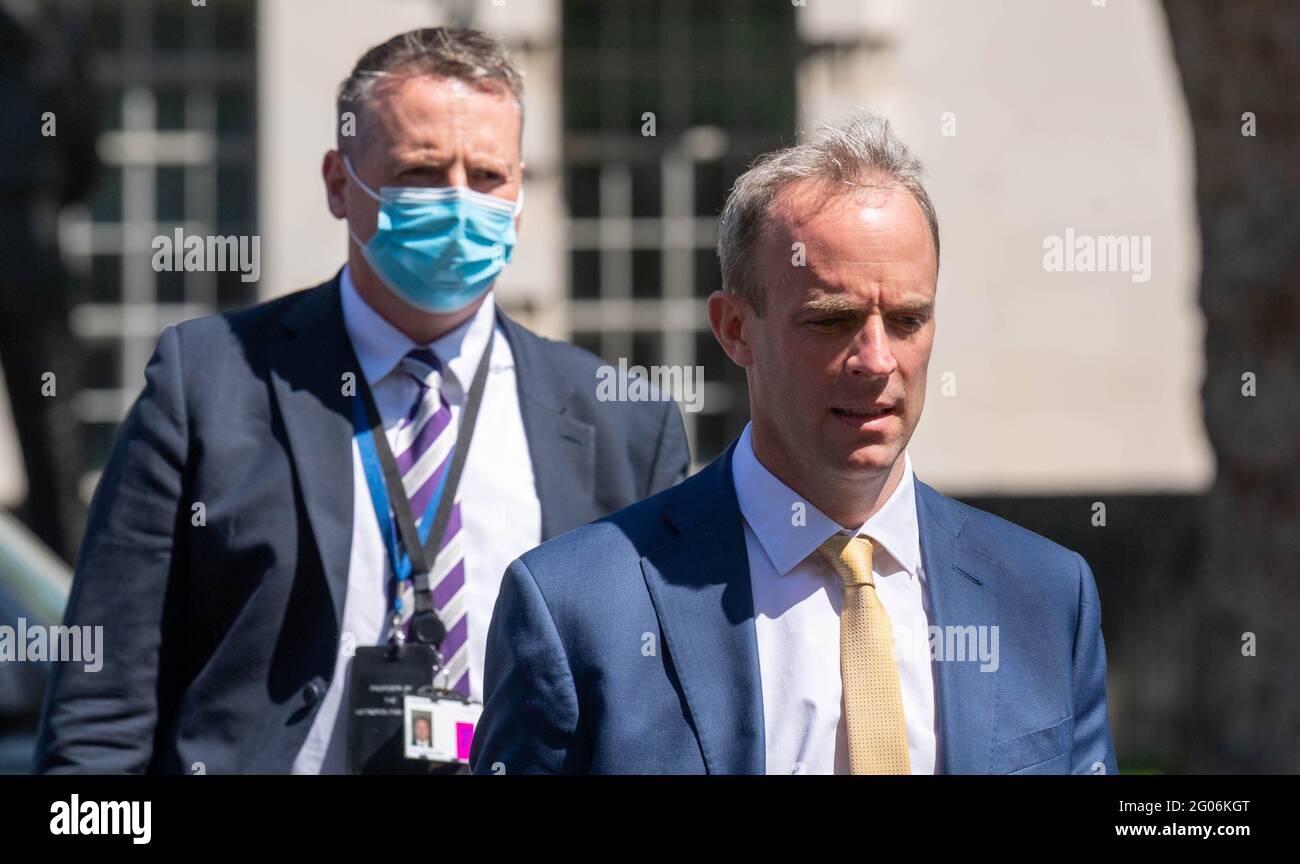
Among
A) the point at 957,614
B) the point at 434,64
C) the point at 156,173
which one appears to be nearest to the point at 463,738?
the point at 957,614

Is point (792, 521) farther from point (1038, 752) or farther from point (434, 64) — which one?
point (434, 64)

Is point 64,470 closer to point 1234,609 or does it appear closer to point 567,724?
point 1234,609

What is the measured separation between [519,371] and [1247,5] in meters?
4.69

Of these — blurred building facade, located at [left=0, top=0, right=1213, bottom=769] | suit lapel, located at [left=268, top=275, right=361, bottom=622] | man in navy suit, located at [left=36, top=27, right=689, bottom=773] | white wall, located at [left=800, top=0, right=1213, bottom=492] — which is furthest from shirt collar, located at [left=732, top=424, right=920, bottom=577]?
white wall, located at [left=800, top=0, right=1213, bottom=492]

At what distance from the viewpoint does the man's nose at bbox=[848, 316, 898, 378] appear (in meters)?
2.48

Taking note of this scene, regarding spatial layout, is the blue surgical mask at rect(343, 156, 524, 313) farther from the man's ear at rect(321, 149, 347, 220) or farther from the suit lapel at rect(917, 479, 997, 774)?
the suit lapel at rect(917, 479, 997, 774)

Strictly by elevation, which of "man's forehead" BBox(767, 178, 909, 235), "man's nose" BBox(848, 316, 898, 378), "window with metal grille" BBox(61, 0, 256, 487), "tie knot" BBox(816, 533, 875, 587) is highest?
"window with metal grille" BBox(61, 0, 256, 487)

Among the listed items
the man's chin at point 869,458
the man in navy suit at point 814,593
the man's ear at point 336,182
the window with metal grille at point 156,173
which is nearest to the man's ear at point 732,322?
the man in navy suit at point 814,593

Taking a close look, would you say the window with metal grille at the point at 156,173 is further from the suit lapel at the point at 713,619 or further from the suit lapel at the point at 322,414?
the suit lapel at the point at 713,619

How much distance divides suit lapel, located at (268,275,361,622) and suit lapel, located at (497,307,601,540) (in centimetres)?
32

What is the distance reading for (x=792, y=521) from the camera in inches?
101

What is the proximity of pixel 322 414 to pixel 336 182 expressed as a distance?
546 millimetres

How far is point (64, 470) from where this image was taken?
7.51m

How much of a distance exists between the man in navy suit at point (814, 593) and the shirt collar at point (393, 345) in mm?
930
